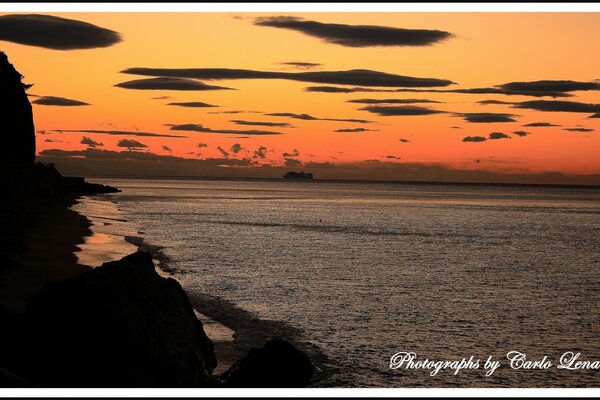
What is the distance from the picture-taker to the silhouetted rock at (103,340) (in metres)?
15.8

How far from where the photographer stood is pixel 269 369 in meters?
18.2

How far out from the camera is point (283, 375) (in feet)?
60.5

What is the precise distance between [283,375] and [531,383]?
8.02 metres

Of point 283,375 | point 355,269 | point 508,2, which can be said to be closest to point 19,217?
point 355,269

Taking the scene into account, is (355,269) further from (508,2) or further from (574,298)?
(508,2)

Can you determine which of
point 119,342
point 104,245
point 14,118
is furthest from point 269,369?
point 14,118

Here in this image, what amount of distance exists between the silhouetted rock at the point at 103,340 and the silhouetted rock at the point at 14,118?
92010 millimetres

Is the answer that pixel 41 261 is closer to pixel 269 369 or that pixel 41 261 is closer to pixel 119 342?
pixel 269 369

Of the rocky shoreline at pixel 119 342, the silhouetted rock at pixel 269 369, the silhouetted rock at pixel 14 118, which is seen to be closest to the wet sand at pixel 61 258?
the silhouetted rock at pixel 269 369

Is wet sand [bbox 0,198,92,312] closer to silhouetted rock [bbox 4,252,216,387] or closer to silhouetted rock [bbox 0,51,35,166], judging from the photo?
silhouetted rock [bbox 4,252,216,387]

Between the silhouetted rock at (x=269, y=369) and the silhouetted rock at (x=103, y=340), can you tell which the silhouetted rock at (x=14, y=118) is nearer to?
the silhouetted rock at (x=103, y=340)

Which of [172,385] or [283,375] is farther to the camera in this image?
[283,375]

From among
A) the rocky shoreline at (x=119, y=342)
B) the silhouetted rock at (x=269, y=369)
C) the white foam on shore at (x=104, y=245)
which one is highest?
the rocky shoreline at (x=119, y=342)

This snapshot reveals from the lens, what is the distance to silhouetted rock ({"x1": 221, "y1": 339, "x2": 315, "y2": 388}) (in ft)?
59.4
